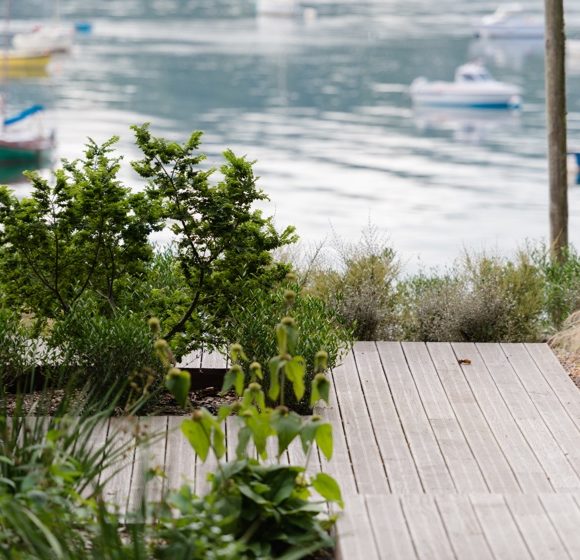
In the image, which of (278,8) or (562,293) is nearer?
(562,293)

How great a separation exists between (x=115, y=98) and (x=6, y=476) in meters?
30.9

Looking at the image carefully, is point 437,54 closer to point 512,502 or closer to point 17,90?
point 17,90

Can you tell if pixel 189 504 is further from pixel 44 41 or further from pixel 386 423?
pixel 44 41

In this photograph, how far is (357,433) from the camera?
4.38 metres

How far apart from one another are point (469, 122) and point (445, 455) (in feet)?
93.3

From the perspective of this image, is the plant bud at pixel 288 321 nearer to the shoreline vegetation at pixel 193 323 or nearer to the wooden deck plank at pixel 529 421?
the shoreline vegetation at pixel 193 323

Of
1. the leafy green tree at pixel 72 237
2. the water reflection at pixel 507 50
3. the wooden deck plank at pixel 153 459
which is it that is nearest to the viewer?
the wooden deck plank at pixel 153 459

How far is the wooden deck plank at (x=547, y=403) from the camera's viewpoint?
4276mm

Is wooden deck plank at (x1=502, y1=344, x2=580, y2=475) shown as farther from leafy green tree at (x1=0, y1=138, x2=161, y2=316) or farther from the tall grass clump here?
leafy green tree at (x1=0, y1=138, x2=161, y2=316)

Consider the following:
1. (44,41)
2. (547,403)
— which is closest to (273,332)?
(547,403)

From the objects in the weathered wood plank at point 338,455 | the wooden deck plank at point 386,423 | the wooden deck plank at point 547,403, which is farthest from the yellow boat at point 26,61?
the weathered wood plank at point 338,455

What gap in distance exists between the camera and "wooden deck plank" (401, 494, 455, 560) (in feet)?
9.48

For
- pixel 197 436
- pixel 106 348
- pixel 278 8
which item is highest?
pixel 278 8

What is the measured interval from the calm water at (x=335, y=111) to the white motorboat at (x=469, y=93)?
0.45 m
